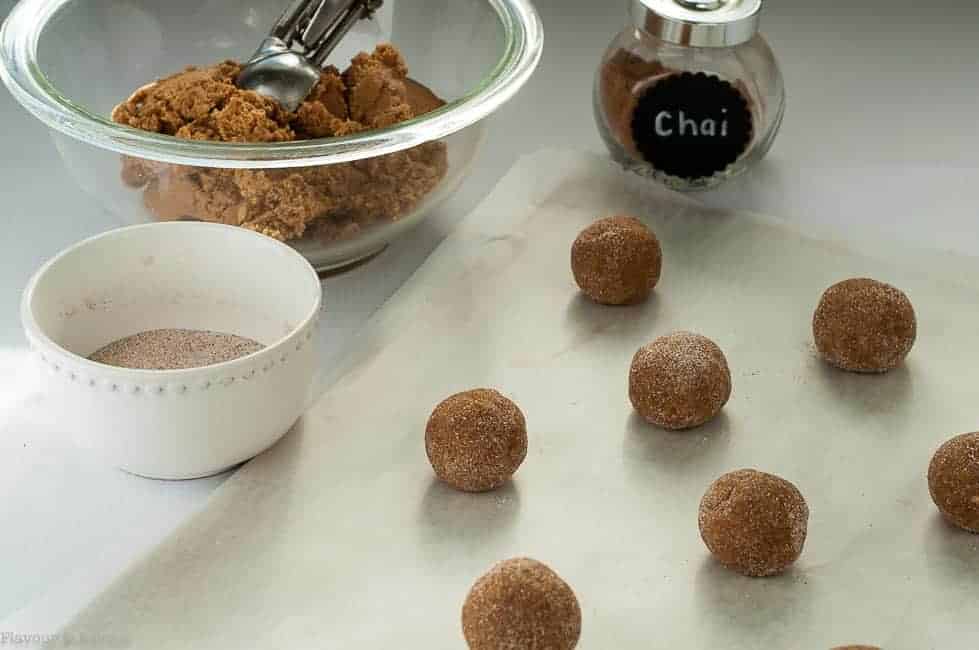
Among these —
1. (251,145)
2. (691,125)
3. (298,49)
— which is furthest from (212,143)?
(691,125)

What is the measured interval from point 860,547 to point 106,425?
0.60 meters

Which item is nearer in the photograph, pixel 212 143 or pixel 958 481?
pixel 958 481

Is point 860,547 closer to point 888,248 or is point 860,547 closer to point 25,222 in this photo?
point 888,248

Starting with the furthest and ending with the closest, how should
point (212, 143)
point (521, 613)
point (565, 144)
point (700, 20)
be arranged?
point (565, 144), point (700, 20), point (212, 143), point (521, 613)

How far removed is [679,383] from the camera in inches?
44.7

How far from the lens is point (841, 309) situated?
47.9 inches

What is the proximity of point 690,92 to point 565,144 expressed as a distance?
0.26 m

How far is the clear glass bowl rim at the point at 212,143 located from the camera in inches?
45.6

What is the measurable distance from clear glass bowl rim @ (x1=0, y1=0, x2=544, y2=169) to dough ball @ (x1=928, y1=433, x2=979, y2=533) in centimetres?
51

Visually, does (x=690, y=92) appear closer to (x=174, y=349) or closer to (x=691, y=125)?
(x=691, y=125)

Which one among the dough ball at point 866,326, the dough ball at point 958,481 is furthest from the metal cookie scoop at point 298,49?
the dough ball at point 958,481

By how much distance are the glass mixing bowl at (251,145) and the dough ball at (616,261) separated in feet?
0.51

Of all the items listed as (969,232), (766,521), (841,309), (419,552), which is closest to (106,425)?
(419,552)

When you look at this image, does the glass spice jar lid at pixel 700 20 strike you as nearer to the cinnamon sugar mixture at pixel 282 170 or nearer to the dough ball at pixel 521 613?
the cinnamon sugar mixture at pixel 282 170
